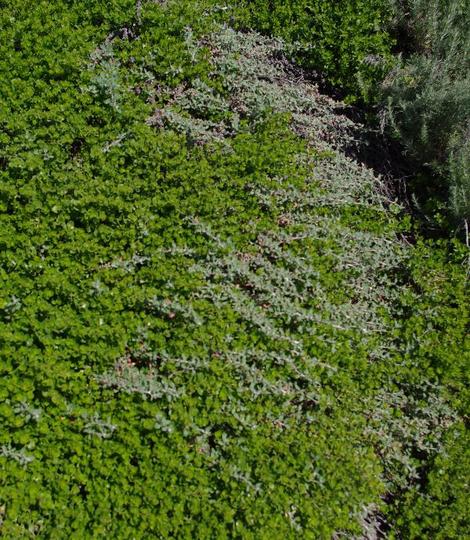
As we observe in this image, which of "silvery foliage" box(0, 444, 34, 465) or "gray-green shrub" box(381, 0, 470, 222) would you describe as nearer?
"silvery foliage" box(0, 444, 34, 465)

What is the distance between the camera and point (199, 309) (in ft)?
11.1

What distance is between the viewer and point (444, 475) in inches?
125

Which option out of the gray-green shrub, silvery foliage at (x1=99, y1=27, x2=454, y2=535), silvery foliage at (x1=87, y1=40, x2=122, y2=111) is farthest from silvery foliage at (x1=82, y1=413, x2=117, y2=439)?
the gray-green shrub

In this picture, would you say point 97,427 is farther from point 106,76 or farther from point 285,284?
point 106,76

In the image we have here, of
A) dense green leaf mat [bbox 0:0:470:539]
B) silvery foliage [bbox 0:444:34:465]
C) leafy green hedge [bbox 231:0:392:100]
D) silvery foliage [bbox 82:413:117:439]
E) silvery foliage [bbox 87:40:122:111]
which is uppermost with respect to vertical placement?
leafy green hedge [bbox 231:0:392:100]

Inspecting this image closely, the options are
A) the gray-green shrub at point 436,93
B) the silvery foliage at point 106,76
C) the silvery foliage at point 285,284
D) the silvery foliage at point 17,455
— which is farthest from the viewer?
the gray-green shrub at point 436,93

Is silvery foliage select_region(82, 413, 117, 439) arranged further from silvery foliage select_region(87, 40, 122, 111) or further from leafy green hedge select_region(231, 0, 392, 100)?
leafy green hedge select_region(231, 0, 392, 100)

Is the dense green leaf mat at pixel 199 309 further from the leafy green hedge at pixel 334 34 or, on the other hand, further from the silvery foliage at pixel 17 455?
the leafy green hedge at pixel 334 34

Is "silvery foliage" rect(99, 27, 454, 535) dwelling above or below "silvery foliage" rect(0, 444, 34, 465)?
above

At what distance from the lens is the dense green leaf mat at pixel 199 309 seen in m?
2.98

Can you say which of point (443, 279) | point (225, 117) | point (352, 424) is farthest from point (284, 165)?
point (352, 424)

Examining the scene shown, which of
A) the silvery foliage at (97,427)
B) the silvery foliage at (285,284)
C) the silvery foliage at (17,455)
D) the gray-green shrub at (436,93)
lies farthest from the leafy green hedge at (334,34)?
the silvery foliage at (17,455)

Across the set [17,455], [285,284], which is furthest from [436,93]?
[17,455]

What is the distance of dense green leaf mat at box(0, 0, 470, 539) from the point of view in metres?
2.98
